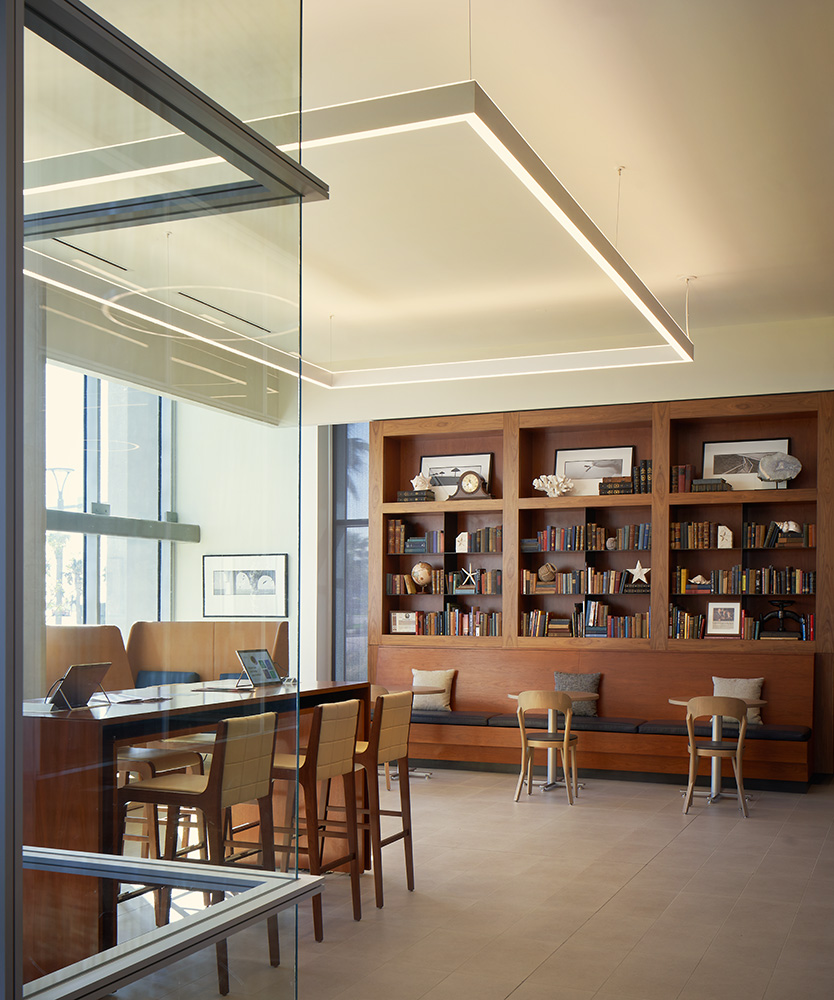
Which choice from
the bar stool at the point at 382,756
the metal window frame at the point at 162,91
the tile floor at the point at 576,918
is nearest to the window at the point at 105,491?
the metal window frame at the point at 162,91

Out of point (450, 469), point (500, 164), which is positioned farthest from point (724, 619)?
point (500, 164)

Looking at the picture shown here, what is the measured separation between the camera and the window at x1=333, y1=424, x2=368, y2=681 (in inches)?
466

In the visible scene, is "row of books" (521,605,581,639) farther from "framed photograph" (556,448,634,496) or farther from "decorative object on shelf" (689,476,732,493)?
"decorative object on shelf" (689,476,732,493)

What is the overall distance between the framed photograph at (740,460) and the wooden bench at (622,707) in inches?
61.5

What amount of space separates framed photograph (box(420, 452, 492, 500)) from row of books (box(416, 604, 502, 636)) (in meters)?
1.20

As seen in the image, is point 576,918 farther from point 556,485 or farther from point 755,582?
point 556,485

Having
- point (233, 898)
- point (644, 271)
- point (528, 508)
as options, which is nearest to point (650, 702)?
point (528, 508)

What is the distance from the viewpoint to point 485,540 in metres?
10.1

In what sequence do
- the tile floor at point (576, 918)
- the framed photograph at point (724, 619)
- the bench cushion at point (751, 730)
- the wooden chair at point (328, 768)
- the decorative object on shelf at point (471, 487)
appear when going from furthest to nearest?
the decorative object on shelf at point (471, 487), the framed photograph at point (724, 619), the bench cushion at point (751, 730), the wooden chair at point (328, 768), the tile floor at point (576, 918)

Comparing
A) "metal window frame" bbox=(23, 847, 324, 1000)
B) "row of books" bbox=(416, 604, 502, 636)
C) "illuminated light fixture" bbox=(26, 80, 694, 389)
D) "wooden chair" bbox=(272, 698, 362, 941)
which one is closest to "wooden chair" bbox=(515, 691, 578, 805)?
"row of books" bbox=(416, 604, 502, 636)

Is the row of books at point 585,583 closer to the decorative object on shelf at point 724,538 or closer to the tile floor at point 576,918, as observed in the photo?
the decorative object on shelf at point 724,538

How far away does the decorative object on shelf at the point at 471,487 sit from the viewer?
33.4ft

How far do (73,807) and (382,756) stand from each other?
11.1 ft

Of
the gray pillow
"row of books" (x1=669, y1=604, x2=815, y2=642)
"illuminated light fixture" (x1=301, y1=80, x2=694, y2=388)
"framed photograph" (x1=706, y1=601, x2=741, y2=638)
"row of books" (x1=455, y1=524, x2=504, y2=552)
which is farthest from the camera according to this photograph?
"row of books" (x1=455, y1=524, x2=504, y2=552)
